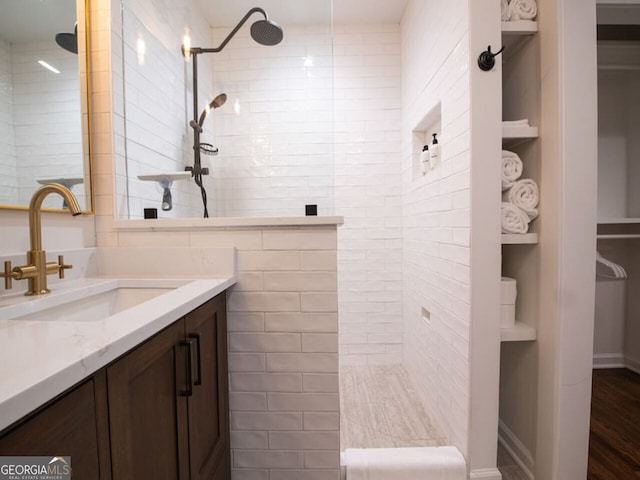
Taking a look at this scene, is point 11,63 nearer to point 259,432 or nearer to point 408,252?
point 259,432

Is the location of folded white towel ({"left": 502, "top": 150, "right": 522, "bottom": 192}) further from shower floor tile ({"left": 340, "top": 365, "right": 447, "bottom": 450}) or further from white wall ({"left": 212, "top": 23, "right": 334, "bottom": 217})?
shower floor tile ({"left": 340, "top": 365, "right": 447, "bottom": 450})

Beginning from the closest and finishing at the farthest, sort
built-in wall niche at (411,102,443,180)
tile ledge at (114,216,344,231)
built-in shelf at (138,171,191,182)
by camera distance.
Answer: tile ledge at (114,216,344,231) → built-in shelf at (138,171,191,182) → built-in wall niche at (411,102,443,180)

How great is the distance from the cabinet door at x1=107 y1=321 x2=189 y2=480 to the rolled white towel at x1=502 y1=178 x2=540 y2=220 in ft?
4.64

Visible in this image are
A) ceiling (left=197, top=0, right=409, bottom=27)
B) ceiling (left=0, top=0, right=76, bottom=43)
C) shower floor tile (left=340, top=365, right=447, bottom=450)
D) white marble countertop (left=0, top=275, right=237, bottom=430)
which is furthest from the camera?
ceiling (left=197, top=0, right=409, bottom=27)

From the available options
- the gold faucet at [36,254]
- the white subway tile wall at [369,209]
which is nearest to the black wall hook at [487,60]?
the white subway tile wall at [369,209]

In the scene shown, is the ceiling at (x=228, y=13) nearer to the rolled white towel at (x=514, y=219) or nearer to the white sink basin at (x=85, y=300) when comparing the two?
the white sink basin at (x=85, y=300)

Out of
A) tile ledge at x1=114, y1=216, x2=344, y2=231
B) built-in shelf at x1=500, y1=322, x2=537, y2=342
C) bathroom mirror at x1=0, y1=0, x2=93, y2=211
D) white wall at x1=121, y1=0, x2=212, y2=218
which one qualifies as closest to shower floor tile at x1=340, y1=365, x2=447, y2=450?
built-in shelf at x1=500, y1=322, x2=537, y2=342

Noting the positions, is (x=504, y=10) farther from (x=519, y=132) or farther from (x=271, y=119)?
(x=271, y=119)

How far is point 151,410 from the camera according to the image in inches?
27.7

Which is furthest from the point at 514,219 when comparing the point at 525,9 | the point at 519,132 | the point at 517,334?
the point at 525,9

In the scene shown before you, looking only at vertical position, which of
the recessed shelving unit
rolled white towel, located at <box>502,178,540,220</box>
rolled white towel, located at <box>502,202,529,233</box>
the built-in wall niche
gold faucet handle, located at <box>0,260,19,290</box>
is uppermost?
the built-in wall niche

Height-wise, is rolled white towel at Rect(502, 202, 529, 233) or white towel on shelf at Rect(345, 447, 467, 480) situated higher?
rolled white towel at Rect(502, 202, 529, 233)

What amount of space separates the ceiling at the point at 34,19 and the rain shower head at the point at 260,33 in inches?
26.0

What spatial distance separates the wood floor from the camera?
1438 millimetres
